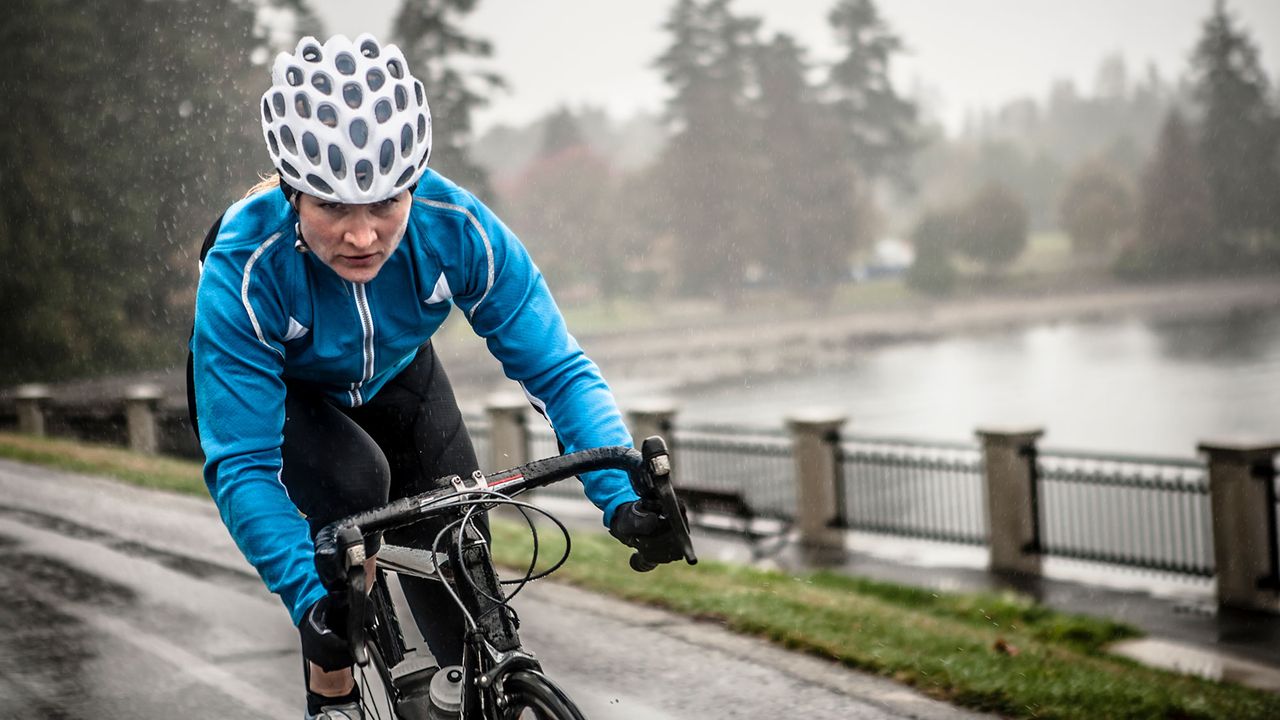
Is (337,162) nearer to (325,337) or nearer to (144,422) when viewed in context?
(325,337)

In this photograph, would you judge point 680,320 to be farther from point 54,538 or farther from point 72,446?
point 54,538

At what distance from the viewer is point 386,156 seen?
2.56 m

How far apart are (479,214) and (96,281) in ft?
94.8

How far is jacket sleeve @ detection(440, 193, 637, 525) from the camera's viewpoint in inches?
116

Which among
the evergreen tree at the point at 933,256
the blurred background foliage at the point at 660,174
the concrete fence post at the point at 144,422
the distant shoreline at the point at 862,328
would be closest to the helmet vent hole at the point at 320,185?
the concrete fence post at the point at 144,422

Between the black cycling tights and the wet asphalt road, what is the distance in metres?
2.00

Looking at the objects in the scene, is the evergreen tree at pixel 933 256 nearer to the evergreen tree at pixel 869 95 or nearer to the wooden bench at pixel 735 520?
the evergreen tree at pixel 869 95

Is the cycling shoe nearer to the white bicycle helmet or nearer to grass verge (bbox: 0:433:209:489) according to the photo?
the white bicycle helmet

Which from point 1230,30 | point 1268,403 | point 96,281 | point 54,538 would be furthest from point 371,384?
point 1230,30

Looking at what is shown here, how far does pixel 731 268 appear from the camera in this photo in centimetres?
6556

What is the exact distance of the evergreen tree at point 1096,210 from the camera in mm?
77125

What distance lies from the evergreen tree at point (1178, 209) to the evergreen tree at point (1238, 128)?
46.5 inches

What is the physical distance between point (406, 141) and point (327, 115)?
6.4 inches

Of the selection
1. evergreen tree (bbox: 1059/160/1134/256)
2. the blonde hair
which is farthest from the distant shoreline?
the blonde hair
